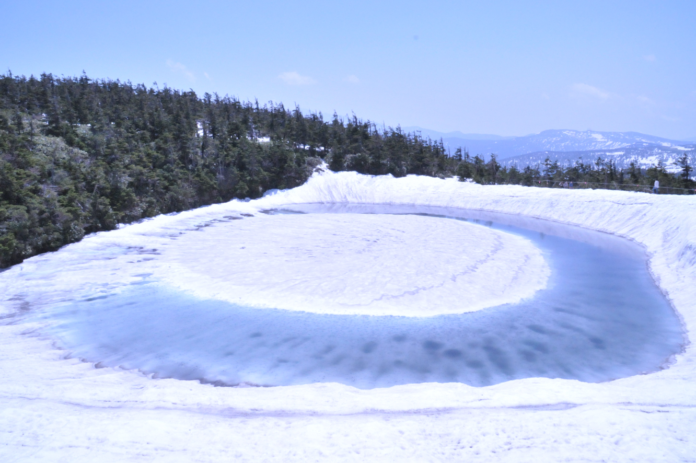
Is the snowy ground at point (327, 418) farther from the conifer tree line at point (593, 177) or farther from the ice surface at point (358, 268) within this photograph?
the conifer tree line at point (593, 177)

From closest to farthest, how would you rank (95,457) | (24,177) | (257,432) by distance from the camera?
(95,457) < (257,432) < (24,177)

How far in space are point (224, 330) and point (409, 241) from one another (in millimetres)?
16081

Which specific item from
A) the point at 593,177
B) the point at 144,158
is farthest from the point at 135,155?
the point at 593,177

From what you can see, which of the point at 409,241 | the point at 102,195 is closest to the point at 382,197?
the point at 409,241

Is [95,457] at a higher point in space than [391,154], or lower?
lower

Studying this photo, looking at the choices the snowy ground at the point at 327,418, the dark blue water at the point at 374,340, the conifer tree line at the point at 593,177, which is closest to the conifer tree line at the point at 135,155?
the conifer tree line at the point at 593,177

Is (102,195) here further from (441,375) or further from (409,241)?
(441,375)

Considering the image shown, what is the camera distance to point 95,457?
7289mm

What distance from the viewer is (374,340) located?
13953 millimetres

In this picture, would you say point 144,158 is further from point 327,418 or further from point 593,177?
point 593,177

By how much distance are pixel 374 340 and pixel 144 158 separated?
35.5 meters

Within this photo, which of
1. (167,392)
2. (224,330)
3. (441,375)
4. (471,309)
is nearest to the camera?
(167,392)

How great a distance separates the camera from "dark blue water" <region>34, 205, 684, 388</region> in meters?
12.0

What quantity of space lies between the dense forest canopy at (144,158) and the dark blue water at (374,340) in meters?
11.8
